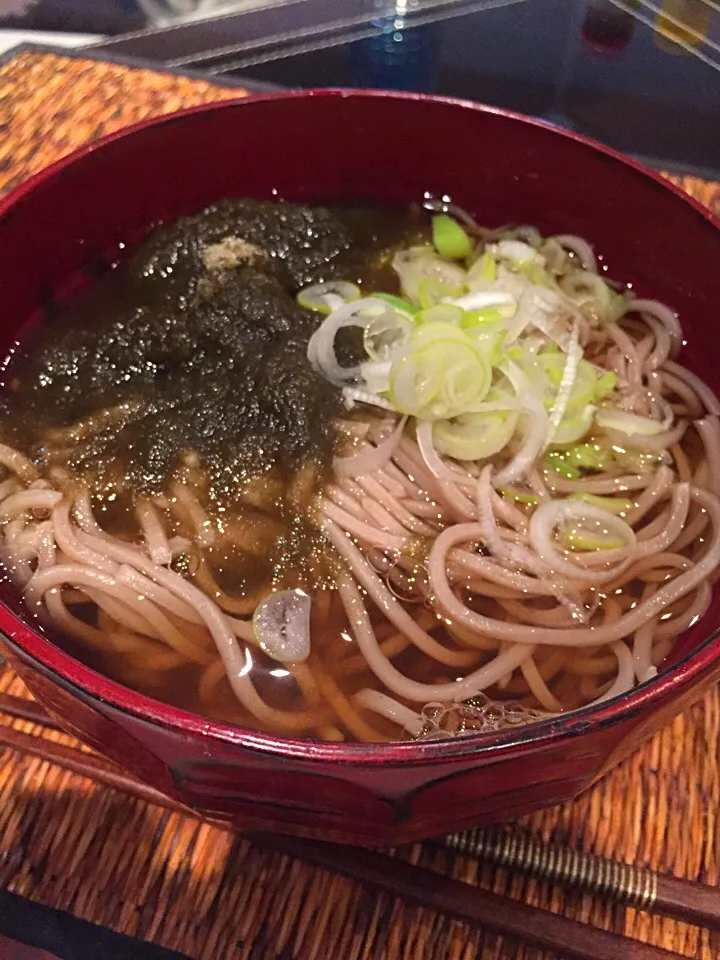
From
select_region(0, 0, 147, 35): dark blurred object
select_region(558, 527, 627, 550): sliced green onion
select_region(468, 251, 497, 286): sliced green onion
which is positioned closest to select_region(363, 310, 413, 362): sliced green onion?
select_region(468, 251, 497, 286): sliced green onion

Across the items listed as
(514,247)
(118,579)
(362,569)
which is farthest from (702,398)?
(118,579)

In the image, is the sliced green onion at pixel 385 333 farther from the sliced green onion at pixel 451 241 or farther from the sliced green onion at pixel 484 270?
the sliced green onion at pixel 451 241

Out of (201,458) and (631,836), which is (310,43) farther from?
(631,836)

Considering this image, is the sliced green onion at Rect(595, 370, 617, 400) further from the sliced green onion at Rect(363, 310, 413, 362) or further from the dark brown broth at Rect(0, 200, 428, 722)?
the dark brown broth at Rect(0, 200, 428, 722)

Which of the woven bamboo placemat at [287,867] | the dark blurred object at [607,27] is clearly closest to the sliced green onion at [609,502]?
the woven bamboo placemat at [287,867]

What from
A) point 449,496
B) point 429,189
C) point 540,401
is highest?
point 429,189

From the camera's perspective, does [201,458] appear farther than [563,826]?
Yes
